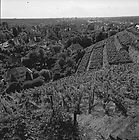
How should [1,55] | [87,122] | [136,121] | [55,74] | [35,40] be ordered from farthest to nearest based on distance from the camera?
1. [35,40]
2. [1,55]
3. [55,74]
4. [87,122]
5. [136,121]

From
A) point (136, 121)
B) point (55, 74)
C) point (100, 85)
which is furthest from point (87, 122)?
point (55, 74)

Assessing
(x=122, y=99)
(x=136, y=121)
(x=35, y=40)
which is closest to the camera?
(x=136, y=121)

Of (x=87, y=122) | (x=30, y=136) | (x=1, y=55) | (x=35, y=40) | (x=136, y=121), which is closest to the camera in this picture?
(x=136, y=121)

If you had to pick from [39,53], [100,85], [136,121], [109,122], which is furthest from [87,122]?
[39,53]

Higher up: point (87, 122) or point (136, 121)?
point (136, 121)

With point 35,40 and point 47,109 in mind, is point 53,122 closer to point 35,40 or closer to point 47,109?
point 47,109

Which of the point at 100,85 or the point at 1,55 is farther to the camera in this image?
the point at 1,55

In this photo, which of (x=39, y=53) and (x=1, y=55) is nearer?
(x=39, y=53)

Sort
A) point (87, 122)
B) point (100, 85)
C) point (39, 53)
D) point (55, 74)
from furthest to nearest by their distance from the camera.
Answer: point (39, 53) → point (55, 74) → point (100, 85) → point (87, 122)

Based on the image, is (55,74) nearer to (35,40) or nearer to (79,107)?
(79,107)
